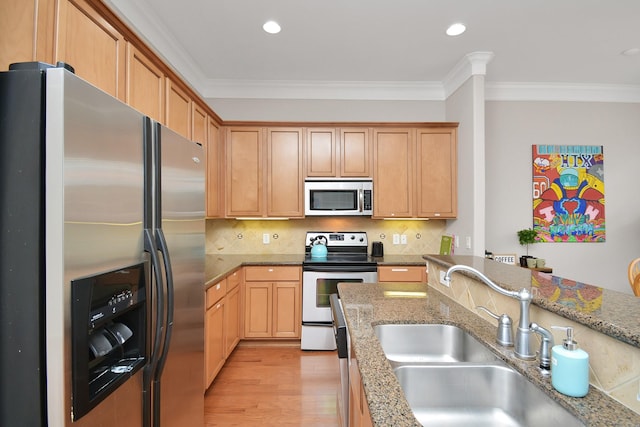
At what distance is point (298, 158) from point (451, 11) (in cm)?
189

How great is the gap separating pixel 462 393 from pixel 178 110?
96.5 inches

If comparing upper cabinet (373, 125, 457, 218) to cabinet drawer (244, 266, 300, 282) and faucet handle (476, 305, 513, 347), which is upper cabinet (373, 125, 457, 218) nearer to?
cabinet drawer (244, 266, 300, 282)

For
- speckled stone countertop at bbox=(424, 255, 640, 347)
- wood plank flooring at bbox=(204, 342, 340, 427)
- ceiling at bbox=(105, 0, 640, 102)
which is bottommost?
wood plank flooring at bbox=(204, 342, 340, 427)

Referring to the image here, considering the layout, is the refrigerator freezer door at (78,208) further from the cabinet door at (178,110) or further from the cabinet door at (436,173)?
the cabinet door at (436,173)

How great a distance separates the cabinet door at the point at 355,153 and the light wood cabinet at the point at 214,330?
1.78 meters

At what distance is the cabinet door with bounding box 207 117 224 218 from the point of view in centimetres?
296

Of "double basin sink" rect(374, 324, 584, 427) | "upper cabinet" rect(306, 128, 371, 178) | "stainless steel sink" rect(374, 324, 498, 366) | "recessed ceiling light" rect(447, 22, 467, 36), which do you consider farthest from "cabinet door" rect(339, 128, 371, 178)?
"double basin sink" rect(374, 324, 584, 427)

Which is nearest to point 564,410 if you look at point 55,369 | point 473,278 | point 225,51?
point 473,278

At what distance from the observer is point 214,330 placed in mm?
2385

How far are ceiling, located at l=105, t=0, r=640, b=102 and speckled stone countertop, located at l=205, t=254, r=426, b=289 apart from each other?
1899 millimetres

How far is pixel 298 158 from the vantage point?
3.38m

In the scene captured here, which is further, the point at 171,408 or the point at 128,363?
the point at 171,408

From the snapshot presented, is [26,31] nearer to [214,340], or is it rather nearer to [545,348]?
[545,348]

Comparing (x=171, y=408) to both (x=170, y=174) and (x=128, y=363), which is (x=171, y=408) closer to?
(x=128, y=363)
